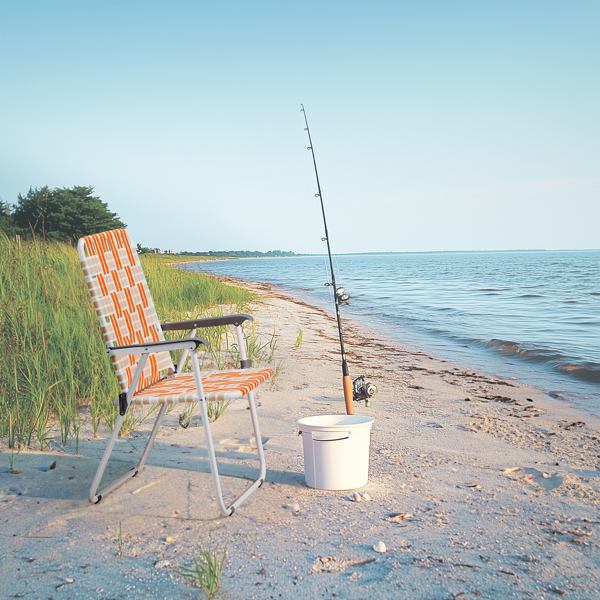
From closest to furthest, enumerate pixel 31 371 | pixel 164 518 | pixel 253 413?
pixel 164 518, pixel 253 413, pixel 31 371

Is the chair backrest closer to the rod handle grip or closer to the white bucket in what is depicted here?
the white bucket

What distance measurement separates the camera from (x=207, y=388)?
7.67 feet

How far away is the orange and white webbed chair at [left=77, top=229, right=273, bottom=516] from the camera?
217 centimetres

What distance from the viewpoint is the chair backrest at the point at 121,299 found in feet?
7.91

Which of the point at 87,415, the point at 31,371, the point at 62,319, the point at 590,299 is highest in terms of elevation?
the point at 62,319

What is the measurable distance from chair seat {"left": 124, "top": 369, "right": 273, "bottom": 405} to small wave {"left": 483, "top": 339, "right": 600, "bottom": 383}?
188 inches

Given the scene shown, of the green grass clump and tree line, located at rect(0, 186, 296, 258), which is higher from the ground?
tree line, located at rect(0, 186, 296, 258)

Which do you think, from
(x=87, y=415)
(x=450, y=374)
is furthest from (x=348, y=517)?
(x=450, y=374)

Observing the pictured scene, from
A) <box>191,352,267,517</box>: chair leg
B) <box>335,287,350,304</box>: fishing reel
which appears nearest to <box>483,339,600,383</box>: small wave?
<box>335,287,350,304</box>: fishing reel

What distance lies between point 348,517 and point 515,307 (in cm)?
1177

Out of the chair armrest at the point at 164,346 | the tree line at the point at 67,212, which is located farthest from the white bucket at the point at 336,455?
the tree line at the point at 67,212

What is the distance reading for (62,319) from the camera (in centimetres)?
358

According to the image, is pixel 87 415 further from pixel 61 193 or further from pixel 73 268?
pixel 61 193

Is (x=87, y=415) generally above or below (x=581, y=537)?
above
